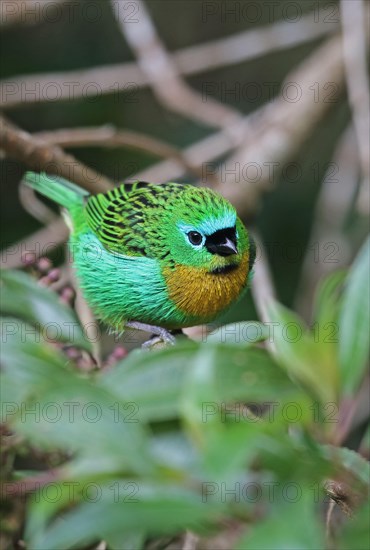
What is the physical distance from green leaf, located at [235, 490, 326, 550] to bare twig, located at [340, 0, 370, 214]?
3.42 m

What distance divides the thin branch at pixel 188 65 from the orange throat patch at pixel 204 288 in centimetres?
209

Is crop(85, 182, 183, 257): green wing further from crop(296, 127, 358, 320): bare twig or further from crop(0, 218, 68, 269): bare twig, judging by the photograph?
crop(296, 127, 358, 320): bare twig

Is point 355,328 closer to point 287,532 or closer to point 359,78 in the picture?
point 287,532

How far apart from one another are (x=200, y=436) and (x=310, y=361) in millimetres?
248

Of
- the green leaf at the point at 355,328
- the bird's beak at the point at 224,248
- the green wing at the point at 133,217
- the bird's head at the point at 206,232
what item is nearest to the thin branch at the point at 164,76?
the green wing at the point at 133,217

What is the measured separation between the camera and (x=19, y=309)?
1521mm

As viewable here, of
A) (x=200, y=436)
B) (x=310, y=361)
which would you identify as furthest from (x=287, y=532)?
(x=310, y=361)

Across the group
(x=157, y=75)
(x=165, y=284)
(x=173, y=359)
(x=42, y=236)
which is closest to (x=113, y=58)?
(x=157, y=75)

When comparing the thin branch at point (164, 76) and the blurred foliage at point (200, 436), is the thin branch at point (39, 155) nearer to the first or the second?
the thin branch at point (164, 76)

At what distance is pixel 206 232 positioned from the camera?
3139 millimetres

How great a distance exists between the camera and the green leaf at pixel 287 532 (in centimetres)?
89

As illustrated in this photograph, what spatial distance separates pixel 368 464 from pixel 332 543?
0.39 ft

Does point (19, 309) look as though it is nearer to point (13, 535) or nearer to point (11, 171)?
point (13, 535)

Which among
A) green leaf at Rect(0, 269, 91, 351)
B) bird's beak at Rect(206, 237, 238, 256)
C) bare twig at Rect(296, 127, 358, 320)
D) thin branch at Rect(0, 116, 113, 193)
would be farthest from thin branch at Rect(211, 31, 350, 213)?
green leaf at Rect(0, 269, 91, 351)
